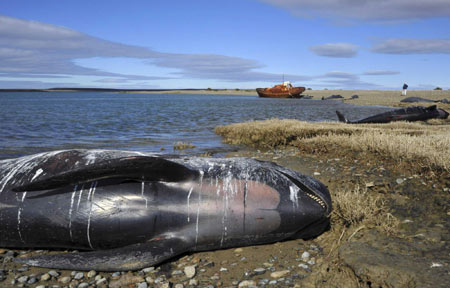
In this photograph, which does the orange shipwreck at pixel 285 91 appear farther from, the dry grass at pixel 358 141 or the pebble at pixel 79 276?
the pebble at pixel 79 276

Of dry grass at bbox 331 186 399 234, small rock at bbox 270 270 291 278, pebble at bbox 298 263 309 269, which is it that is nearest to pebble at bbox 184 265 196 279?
small rock at bbox 270 270 291 278

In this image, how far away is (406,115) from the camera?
1827cm

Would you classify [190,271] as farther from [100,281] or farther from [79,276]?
[79,276]

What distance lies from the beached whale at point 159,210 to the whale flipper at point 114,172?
0.05 ft

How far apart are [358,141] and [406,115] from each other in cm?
1102

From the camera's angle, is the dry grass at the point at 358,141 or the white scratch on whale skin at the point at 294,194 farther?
the dry grass at the point at 358,141

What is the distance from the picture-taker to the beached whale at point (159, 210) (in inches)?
155

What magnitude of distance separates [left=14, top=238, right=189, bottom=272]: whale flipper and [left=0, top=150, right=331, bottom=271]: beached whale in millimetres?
31

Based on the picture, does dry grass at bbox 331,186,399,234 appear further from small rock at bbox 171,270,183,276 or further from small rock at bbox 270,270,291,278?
small rock at bbox 171,270,183,276

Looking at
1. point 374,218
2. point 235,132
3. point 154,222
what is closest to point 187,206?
point 154,222

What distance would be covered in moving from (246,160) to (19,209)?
2724 mm

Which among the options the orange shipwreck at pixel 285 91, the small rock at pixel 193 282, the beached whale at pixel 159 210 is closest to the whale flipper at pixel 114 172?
the beached whale at pixel 159 210

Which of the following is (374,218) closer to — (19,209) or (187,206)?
(187,206)

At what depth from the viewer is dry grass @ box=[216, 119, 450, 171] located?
687 cm
